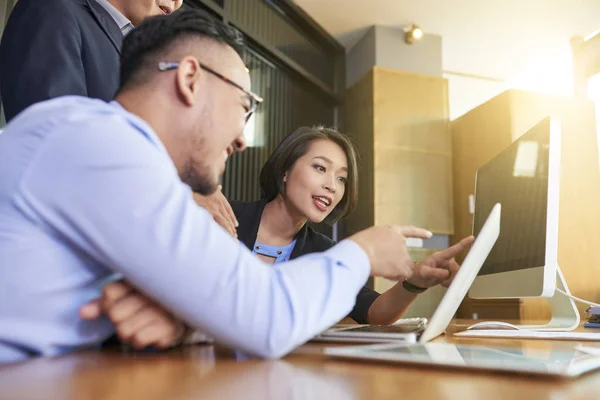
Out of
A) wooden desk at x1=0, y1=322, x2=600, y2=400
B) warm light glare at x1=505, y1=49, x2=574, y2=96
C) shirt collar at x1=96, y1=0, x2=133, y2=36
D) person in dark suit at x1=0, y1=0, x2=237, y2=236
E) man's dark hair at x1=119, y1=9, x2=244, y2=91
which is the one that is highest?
warm light glare at x1=505, y1=49, x2=574, y2=96

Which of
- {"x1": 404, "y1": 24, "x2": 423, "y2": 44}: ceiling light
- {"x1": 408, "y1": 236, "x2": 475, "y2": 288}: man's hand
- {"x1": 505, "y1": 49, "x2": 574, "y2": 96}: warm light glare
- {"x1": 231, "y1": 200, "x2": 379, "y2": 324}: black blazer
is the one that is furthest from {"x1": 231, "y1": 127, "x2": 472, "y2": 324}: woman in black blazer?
{"x1": 505, "y1": 49, "x2": 574, "y2": 96}: warm light glare

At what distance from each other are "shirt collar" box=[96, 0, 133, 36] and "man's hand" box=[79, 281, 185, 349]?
1.09m

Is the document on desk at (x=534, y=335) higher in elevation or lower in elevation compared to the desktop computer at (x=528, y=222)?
lower

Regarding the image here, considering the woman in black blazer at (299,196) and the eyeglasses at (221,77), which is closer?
the eyeglasses at (221,77)

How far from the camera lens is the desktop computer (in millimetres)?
1043

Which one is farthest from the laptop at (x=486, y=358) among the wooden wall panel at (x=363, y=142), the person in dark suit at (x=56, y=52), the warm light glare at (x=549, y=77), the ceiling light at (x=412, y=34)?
the warm light glare at (x=549, y=77)

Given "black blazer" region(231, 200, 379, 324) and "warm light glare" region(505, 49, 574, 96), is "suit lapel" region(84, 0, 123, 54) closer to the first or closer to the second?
"black blazer" region(231, 200, 379, 324)

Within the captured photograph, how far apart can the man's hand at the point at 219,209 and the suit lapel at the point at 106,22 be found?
0.47 m

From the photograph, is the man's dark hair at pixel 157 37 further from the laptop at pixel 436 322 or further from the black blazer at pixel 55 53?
the laptop at pixel 436 322

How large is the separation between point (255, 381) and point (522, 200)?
2.84 ft

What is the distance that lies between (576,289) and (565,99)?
1.30 metres

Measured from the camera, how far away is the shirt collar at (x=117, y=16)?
4.84 ft

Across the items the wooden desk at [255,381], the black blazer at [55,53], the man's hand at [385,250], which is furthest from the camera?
the black blazer at [55,53]

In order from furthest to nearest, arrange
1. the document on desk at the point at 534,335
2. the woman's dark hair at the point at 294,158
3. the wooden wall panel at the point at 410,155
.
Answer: the wooden wall panel at the point at 410,155
the woman's dark hair at the point at 294,158
the document on desk at the point at 534,335
